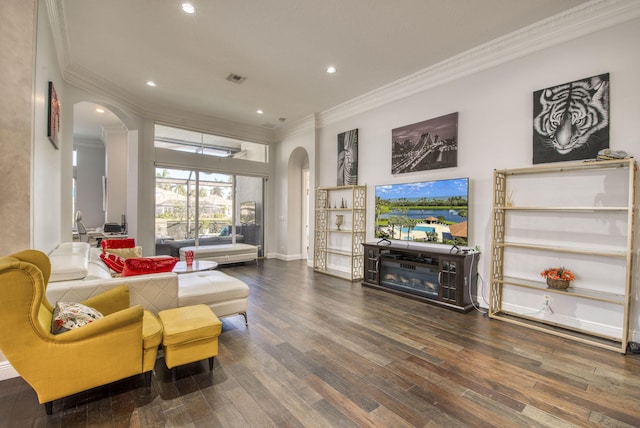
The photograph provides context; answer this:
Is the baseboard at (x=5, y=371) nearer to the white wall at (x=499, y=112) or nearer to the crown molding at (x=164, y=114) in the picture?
the crown molding at (x=164, y=114)

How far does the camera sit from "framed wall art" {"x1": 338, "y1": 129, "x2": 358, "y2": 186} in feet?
18.9

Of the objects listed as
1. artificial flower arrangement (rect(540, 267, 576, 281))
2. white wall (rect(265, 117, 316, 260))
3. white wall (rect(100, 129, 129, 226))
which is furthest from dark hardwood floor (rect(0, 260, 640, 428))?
white wall (rect(100, 129, 129, 226))

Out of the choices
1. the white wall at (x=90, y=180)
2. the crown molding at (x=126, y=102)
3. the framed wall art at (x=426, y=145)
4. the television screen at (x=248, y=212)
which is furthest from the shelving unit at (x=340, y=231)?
the white wall at (x=90, y=180)

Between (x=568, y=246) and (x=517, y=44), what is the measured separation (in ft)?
8.15

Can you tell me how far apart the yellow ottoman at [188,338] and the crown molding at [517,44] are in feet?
14.5

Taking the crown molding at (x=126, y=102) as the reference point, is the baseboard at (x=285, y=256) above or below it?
below

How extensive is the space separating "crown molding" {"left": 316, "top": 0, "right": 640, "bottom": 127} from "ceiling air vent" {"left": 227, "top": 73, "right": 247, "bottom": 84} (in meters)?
2.24

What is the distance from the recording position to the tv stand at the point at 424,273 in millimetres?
3793

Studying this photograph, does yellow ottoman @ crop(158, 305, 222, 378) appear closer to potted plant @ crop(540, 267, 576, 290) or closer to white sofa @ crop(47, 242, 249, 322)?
white sofa @ crop(47, 242, 249, 322)

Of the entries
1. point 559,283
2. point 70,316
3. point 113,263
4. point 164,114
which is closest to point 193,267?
point 113,263

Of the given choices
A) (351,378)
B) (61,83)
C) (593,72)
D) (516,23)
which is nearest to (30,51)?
(61,83)

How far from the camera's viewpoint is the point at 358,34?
A: 11.7 ft

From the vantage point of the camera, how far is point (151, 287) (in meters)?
2.65

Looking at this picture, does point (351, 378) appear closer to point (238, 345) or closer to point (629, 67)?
point (238, 345)
